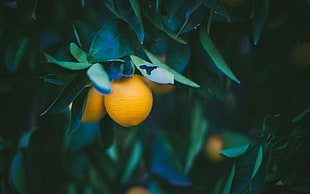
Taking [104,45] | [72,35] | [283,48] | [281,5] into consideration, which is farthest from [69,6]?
[283,48]

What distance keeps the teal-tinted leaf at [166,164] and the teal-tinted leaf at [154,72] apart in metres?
0.77

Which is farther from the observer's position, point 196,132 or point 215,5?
point 196,132

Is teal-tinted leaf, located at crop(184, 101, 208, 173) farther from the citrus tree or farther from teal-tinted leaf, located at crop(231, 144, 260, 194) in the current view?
teal-tinted leaf, located at crop(231, 144, 260, 194)

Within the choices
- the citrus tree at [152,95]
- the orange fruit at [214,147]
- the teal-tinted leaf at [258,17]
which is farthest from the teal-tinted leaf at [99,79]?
the orange fruit at [214,147]

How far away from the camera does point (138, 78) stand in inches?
32.0

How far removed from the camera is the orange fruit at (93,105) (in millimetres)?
792

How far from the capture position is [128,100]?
751mm

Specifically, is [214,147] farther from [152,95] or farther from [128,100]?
[128,100]

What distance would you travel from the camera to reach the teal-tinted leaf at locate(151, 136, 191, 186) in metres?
1.38

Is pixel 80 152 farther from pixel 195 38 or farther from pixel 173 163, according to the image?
pixel 195 38

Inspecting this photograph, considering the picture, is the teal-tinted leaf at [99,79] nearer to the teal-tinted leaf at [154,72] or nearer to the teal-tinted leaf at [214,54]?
the teal-tinted leaf at [154,72]

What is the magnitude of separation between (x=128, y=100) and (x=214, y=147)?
851 millimetres

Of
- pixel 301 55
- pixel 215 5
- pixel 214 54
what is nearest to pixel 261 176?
pixel 214 54

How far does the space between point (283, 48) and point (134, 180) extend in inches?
38.0
